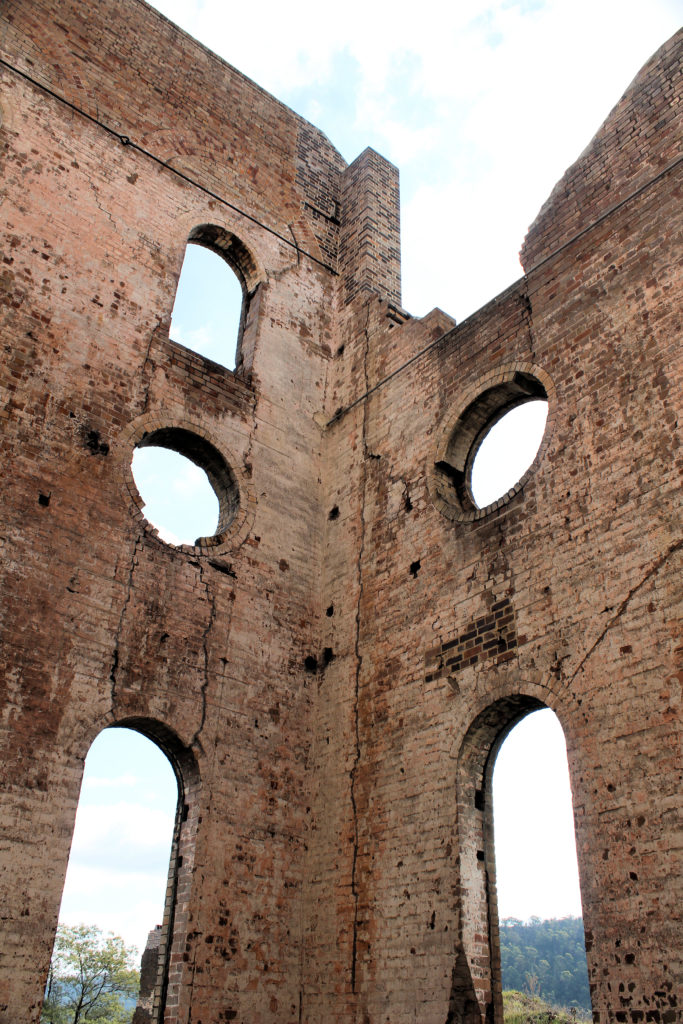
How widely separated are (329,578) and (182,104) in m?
7.08

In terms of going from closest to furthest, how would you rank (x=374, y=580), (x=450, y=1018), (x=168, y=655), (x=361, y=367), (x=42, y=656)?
(x=450, y=1018) → (x=42, y=656) → (x=168, y=655) → (x=374, y=580) → (x=361, y=367)

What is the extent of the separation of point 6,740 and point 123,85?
8.58 metres

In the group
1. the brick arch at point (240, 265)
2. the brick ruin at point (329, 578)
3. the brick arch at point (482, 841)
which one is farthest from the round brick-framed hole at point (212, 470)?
the brick arch at point (482, 841)

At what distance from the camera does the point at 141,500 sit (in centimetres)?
839

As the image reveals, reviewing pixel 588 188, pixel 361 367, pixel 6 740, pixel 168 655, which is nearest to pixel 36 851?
pixel 6 740

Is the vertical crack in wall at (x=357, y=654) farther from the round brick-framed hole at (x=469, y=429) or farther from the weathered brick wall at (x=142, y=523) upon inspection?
the round brick-framed hole at (x=469, y=429)

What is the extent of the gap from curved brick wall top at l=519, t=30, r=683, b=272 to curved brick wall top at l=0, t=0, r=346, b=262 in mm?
4557

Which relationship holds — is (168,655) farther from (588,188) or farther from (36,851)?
(588,188)

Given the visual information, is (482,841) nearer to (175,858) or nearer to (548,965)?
(175,858)

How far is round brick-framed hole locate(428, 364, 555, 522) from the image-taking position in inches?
321

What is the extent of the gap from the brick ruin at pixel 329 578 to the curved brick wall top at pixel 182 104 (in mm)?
76

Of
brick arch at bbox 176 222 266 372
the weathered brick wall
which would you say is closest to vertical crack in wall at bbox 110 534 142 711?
the weathered brick wall

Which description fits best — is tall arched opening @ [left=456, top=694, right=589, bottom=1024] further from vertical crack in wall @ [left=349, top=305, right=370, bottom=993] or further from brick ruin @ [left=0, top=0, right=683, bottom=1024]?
vertical crack in wall @ [left=349, top=305, right=370, bottom=993]

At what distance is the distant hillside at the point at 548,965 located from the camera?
122 feet
